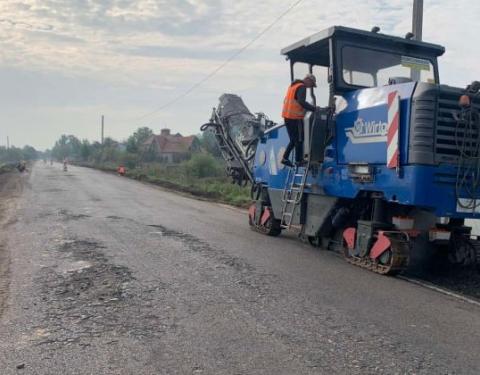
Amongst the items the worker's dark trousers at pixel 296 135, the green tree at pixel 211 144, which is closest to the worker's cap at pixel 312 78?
the worker's dark trousers at pixel 296 135

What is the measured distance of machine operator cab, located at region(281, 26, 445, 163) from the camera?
709cm

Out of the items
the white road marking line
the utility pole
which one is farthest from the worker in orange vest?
the utility pole

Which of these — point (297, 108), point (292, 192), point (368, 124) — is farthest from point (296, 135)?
point (368, 124)

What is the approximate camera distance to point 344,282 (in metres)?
5.79

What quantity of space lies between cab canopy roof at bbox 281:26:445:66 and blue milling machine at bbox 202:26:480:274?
16mm

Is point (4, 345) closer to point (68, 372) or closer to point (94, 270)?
point (68, 372)

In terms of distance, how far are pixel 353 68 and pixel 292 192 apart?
2.21 meters

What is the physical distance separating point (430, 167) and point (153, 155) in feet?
245

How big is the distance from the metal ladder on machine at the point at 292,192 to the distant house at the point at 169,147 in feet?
235

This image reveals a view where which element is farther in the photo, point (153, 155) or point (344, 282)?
point (153, 155)

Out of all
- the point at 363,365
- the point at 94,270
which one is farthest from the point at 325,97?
the point at 363,365

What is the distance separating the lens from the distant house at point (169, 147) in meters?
81.6

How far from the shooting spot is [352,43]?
7.19 m

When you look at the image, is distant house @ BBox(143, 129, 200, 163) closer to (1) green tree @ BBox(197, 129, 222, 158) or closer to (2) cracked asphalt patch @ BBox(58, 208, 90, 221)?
(1) green tree @ BBox(197, 129, 222, 158)
